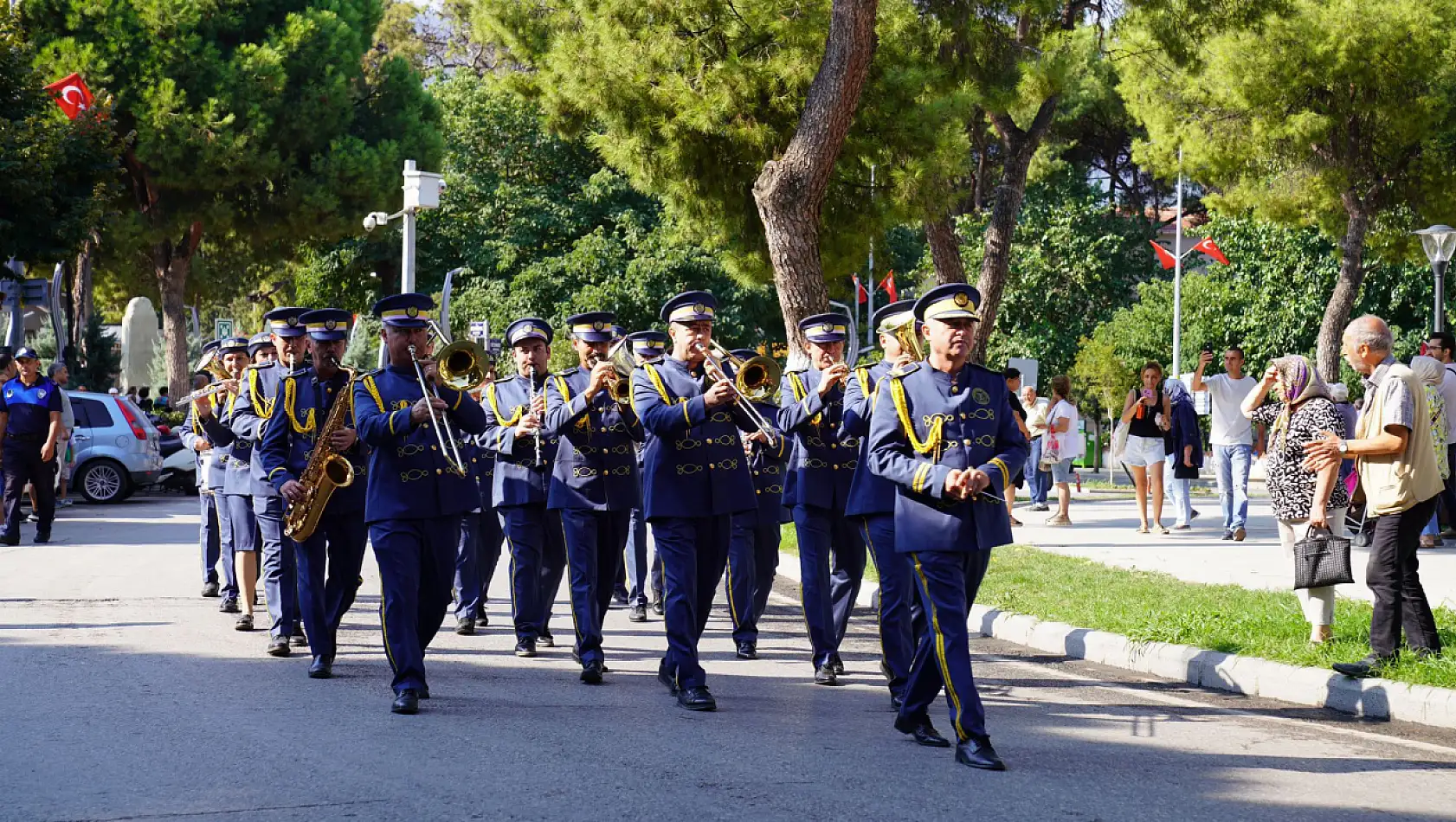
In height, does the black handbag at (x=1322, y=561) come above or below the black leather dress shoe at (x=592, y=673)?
above

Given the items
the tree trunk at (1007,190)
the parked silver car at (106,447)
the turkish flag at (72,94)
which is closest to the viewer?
the tree trunk at (1007,190)

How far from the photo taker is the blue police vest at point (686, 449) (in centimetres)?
796

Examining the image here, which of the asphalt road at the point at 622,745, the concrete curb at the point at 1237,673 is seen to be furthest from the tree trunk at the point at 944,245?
the asphalt road at the point at 622,745

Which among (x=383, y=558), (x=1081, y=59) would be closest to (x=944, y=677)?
(x=383, y=558)

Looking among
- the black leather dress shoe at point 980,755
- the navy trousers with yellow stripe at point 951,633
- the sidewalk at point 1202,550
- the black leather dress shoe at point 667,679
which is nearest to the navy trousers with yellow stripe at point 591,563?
the black leather dress shoe at point 667,679

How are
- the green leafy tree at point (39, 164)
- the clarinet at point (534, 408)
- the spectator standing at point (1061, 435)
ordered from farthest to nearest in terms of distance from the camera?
1. the green leafy tree at point (39, 164)
2. the spectator standing at point (1061, 435)
3. the clarinet at point (534, 408)

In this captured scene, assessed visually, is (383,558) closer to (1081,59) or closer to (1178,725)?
(1178,725)

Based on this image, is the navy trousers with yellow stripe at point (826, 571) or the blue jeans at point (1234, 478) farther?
the blue jeans at point (1234, 478)

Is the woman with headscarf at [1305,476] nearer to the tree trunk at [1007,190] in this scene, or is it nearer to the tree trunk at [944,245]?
the tree trunk at [1007,190]


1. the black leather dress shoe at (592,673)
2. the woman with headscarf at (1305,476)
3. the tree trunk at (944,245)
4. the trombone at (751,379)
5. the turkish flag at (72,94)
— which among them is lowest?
the black leather dress shoe at (592,673)

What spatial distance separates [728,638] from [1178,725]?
359 centimetres

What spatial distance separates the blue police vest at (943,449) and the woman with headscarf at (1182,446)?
10657 mm

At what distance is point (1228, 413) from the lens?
53.1ft

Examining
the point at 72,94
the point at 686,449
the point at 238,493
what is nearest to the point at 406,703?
the point at 686,449
